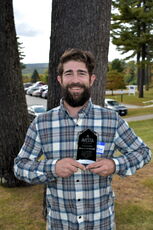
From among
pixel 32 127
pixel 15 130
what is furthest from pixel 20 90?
pixel 32 127

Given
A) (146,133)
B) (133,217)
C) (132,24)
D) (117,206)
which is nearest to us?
(133,217)

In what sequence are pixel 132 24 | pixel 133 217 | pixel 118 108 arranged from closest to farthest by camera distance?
1. pixel 133 217
2. pixel 118 108
3. pixel 132 24

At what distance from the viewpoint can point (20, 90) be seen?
4.64 meters

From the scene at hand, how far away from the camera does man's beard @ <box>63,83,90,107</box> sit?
2.09 meters

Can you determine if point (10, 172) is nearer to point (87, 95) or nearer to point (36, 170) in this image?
point (36, 170)

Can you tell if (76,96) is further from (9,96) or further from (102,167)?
(9,96)

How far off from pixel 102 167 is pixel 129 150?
35 centimetres

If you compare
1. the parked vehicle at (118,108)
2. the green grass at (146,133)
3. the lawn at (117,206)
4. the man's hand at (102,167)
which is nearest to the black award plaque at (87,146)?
the man's hand at (102,167)

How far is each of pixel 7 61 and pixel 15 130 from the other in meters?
1.26

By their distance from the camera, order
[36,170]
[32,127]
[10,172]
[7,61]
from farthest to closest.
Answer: [10,172] → [7,61] → [32,127] → [36,170]

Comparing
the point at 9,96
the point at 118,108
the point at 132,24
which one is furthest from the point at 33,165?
the point at 132,24

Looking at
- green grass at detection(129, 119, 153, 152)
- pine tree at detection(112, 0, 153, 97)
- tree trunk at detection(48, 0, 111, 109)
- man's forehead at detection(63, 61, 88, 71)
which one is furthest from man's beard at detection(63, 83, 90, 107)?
pine tree at detection(112, 0, 153, 97)

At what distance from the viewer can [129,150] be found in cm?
215

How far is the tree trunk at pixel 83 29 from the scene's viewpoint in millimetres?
2980
